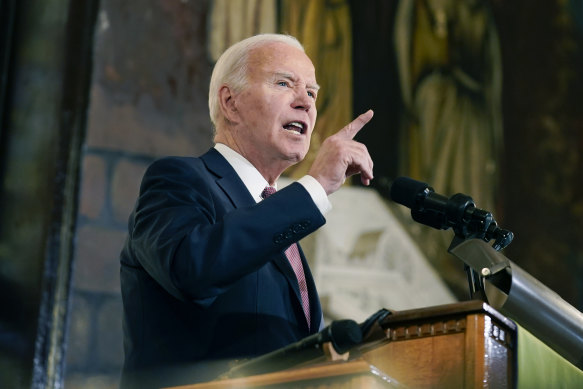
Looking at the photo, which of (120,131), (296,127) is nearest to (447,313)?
(296,127)

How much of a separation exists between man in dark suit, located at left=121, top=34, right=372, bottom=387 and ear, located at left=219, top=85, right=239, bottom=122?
0.23 metres

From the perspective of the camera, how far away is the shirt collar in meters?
2.71

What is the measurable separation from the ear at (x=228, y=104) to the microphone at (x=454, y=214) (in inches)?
32.1

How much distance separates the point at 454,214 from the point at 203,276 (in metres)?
0.61

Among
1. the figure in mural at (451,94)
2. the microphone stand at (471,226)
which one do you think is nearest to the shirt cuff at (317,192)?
the microphone stand at (471,226)

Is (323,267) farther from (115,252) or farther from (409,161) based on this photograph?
(115,252)

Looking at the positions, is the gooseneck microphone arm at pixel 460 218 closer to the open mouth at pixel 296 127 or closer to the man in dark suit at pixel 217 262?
the man in dark suit at pixel 217 262

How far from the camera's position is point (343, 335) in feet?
5.70

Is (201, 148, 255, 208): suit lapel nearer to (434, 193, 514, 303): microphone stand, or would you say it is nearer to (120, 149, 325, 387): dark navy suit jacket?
(120, 149, 325, 387): dark navy suit jacket

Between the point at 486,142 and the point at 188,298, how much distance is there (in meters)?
4.24

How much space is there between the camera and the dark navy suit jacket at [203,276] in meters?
2.12

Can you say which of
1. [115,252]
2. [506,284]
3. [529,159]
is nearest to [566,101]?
[529,159]

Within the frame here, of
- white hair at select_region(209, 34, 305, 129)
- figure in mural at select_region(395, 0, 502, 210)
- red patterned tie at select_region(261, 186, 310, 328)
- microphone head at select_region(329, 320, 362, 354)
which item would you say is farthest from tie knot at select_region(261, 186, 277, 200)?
figure in mural at select_region(395, 0, 502, 210)

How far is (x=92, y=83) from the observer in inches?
171
